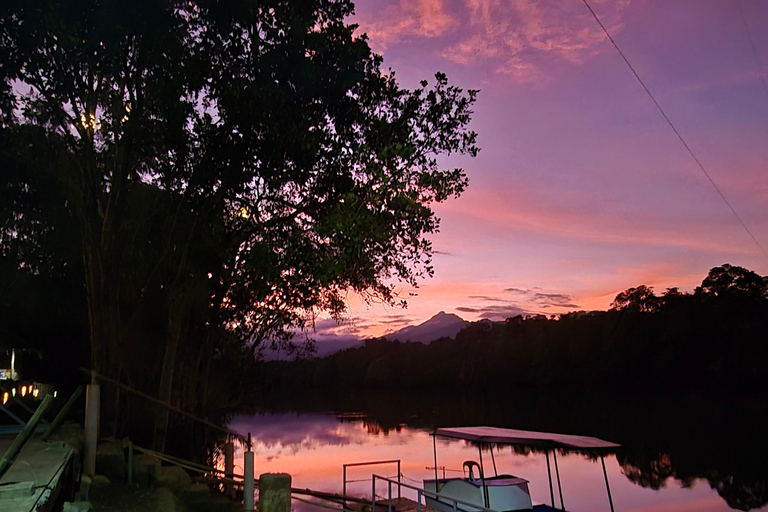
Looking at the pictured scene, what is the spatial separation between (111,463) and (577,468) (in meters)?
37.4

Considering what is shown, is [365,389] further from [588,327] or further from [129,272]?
[129,272]

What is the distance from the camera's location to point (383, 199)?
11.9 metres

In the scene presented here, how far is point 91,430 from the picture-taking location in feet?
32.0

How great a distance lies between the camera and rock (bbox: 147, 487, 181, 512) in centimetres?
900

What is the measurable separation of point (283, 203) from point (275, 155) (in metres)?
2.28

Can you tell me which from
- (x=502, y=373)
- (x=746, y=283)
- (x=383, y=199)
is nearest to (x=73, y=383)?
(x=383, y=199)

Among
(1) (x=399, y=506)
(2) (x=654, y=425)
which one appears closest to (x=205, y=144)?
(1) (x=399, y=506)

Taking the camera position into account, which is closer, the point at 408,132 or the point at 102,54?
the point at 102,54

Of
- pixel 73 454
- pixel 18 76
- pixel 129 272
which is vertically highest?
pixel 18 76

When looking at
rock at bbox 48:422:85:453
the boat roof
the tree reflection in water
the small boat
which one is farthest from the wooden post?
the tree reflection in water

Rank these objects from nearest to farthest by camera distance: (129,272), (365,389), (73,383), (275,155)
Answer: (275,155)
(129,272)
(73,383)
(365,389)

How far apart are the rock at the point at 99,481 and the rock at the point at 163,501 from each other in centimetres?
71

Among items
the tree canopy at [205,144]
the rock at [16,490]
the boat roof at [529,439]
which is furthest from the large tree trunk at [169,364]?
the boat roof at [529,439]

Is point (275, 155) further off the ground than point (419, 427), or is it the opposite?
point (275, 155)
